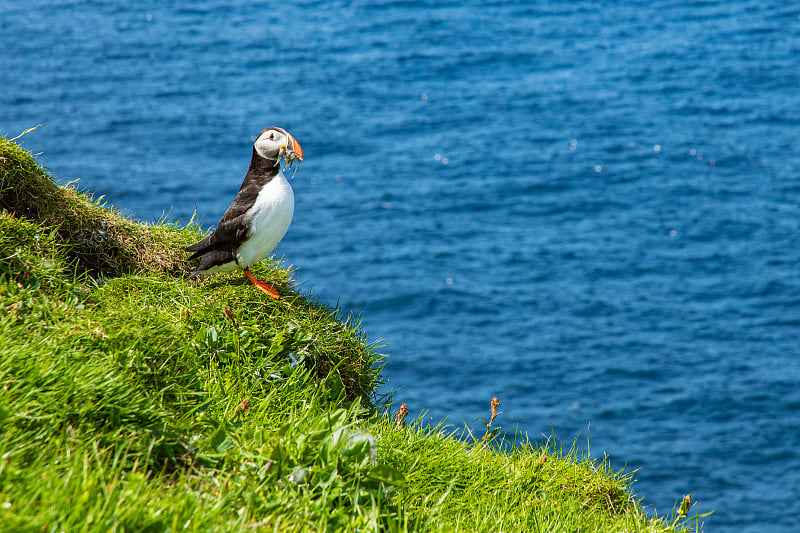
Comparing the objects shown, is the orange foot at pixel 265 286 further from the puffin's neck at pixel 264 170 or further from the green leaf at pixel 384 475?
the green leaf at pixel 384 475

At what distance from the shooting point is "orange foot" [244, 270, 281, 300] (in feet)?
17.6

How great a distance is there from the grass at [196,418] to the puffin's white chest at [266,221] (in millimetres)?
309

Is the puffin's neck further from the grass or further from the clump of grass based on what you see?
the clump of grass

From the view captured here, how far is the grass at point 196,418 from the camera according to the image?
10.1 ft

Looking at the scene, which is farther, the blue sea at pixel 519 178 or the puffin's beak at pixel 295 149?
the blue sea at pixel 519 178

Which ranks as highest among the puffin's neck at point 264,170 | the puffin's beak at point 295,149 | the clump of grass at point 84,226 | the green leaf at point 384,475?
the puffin's beak at point 295,149

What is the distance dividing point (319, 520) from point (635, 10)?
2784 cm

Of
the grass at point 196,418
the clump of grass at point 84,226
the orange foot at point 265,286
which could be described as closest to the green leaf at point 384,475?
the grass at point 196,418

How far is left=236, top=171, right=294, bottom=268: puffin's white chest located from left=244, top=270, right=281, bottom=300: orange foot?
15 centimetres

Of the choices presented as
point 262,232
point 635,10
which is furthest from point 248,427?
point 635,10

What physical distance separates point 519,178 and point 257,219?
14013 millimetres

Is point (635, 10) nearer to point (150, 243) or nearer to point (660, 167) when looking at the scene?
point (660, 167)

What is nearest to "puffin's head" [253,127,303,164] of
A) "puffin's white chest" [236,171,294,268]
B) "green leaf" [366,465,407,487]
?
"puffin's white chest" [236,171,294,268]

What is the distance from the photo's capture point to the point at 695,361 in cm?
1366
